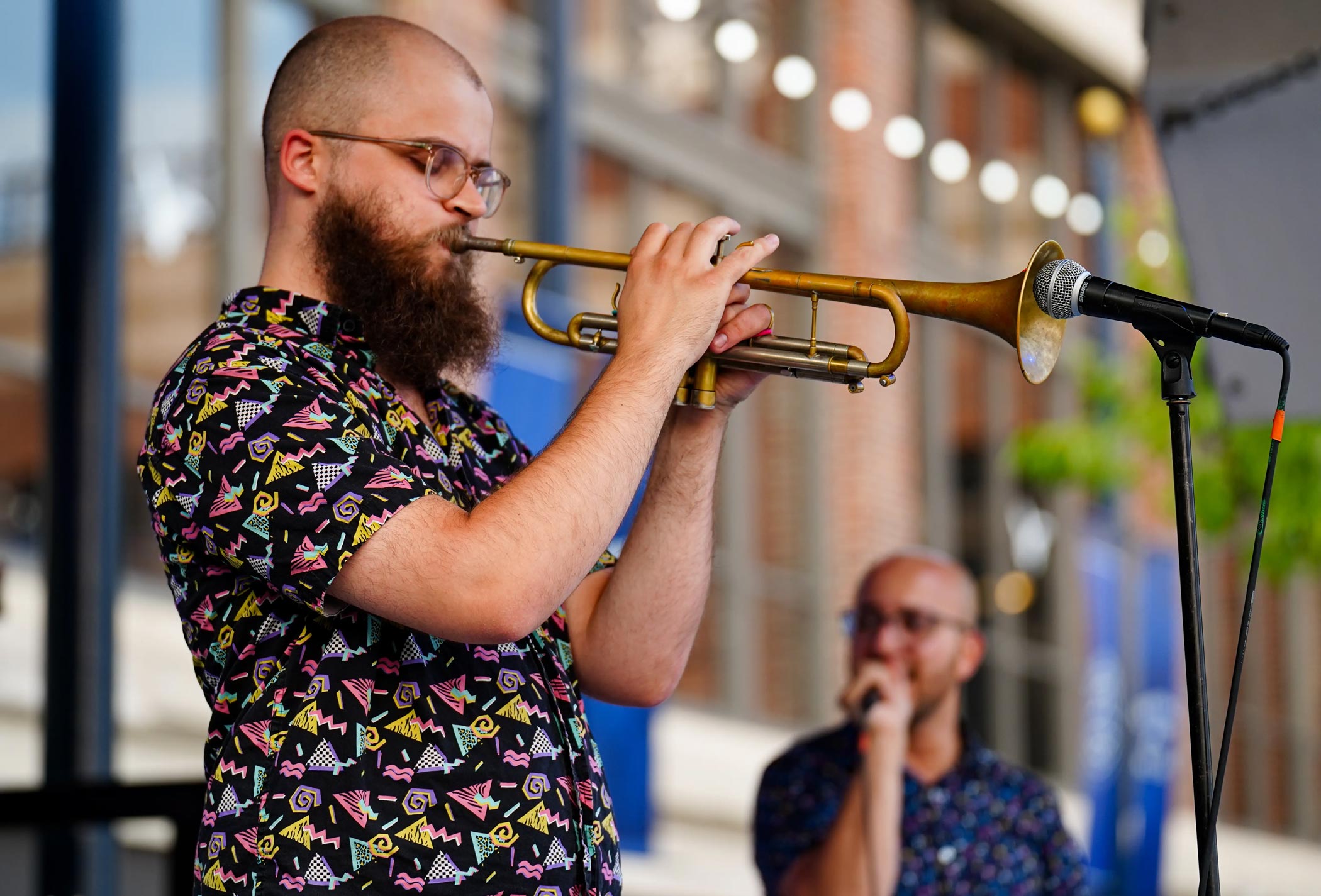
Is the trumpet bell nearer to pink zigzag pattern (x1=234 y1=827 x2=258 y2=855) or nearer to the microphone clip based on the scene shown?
the microphone clip

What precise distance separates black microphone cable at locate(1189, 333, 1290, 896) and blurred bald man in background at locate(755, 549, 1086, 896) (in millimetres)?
1915

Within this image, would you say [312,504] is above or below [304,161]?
below

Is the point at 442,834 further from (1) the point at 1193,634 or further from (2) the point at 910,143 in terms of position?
(2) the point at 910,143

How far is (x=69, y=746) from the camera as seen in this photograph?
4.32 m

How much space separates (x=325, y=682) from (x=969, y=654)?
9.92 feet

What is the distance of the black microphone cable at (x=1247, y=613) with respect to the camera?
202 cm

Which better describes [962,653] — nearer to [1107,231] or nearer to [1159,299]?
[1159,299]

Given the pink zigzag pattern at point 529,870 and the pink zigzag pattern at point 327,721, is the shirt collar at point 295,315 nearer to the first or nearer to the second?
the pink zigzag pattern at point 327,721

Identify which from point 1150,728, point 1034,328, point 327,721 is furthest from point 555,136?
point 327,721

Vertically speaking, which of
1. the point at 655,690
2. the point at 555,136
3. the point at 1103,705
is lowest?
the point at 1103,705

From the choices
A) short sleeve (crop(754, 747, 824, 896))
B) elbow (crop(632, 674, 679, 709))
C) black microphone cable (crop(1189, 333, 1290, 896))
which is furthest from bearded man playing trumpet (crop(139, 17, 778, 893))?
short sleeve (crop(754, 747, 824, 896))

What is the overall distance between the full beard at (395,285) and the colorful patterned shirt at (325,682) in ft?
→ 0.38

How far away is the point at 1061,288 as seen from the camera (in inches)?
85.0

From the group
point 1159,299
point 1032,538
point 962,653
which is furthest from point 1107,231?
point 1159,299
